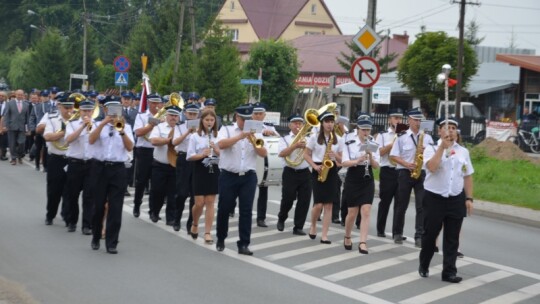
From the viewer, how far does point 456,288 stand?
10531 mm

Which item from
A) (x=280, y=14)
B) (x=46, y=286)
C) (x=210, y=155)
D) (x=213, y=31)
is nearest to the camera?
(x=46, y=286)

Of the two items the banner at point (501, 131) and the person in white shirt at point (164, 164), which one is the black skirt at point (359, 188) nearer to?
the person in white shirt at point (164, 164)

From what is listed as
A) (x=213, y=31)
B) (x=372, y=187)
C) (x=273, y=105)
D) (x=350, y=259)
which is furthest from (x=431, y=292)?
(x=273, y=105)

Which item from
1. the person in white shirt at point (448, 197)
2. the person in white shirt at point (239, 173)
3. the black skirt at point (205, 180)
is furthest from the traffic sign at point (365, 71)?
the person in white shirt at point (448, 197)

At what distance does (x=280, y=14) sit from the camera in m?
98.1

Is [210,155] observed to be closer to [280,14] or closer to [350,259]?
[350,259]

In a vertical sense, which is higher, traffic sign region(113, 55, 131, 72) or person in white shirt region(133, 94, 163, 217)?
traffic sign region(113, 55, 131, 72)

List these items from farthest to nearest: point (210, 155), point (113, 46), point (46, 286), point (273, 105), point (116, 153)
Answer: point (113, 46)
point (273, 105)
point (210, 155)
point (116, 153)
point (46, 286)

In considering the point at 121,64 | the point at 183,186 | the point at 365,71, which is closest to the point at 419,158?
the point at 183,186

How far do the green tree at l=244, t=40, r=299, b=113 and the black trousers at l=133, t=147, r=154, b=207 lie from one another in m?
45.7

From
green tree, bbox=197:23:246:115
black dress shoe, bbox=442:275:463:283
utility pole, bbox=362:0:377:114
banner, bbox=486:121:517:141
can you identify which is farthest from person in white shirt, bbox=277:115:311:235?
banner, bbox=486:121:517:141

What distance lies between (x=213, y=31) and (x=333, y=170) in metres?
32.1

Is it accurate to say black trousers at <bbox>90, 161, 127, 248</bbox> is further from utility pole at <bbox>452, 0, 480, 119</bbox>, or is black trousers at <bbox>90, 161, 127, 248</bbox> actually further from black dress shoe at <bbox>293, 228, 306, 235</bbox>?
utility pole at <bbox>452, 0, 480, 119</bbox>

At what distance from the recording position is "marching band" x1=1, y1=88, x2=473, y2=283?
40.0 feet
